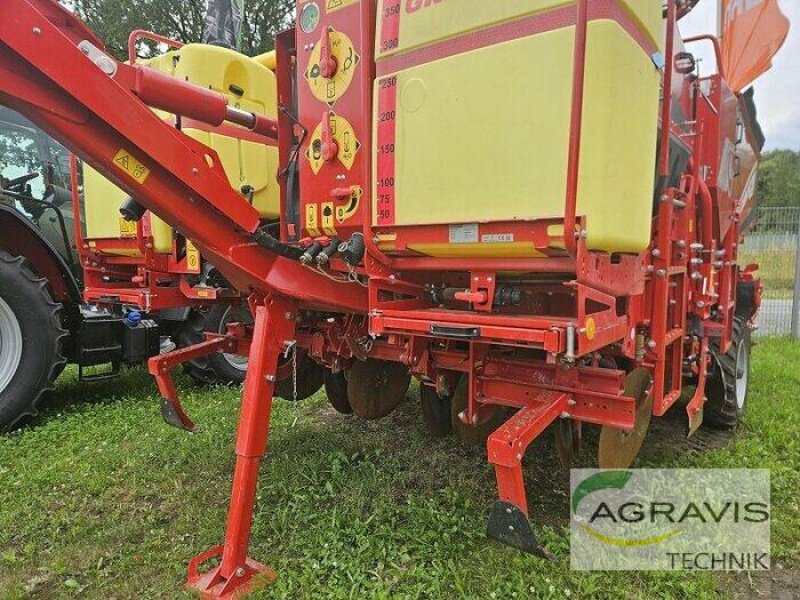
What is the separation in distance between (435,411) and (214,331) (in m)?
2.51

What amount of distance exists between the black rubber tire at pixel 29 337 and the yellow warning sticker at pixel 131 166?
101 inches

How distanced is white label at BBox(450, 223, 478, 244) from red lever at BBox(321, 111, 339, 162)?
2.50ft

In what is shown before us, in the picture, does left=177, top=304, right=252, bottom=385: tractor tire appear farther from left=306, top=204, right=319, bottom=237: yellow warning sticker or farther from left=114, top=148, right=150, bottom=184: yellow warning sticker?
left=114, top=148, right=150, bottom=184: yellow warning sticker

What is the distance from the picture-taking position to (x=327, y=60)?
8.60ft

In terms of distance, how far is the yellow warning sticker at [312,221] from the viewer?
8.97 ft

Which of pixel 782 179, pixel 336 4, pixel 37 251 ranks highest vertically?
pixel 782 179

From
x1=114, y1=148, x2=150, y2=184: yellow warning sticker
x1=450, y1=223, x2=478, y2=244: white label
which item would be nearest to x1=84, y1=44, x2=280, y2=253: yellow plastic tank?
x1=114, y1=148, x2=150, y2=184: yellow warning sticker

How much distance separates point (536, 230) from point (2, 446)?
3.85 m

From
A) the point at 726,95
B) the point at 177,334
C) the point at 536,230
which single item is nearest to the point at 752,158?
the point at 726,95

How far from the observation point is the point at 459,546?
2723mm

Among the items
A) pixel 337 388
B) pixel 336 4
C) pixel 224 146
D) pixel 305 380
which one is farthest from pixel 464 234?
pixel 224 146

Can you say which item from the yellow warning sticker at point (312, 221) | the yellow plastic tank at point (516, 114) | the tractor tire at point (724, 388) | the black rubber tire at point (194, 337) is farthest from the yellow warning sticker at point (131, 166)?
the tractor tire at point (724, 388)

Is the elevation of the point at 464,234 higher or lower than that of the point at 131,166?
lower

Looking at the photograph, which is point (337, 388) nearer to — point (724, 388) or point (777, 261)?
point (724, 388)
